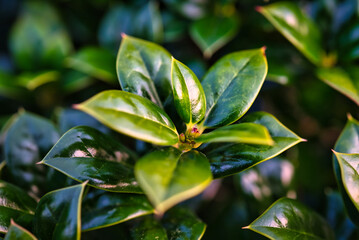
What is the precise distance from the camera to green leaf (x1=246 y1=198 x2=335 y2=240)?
0.77m

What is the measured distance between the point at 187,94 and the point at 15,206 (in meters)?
0.54

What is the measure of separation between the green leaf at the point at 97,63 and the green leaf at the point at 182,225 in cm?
55

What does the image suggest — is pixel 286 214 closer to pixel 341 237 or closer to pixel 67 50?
pixel 341 237

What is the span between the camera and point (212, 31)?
1234mm

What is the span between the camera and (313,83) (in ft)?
4.27

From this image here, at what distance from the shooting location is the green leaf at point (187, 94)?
2.47ft

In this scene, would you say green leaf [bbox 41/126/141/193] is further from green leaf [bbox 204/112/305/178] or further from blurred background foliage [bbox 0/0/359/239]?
blurred background foliage [bbox 0/0/359/239]

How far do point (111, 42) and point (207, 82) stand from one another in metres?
0.68

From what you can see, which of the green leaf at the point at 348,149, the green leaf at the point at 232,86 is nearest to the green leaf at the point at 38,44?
the green leaf at the point at 232,86

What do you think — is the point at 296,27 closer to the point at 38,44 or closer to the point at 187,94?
the point at 187,94

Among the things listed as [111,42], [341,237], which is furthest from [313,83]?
[111,42]

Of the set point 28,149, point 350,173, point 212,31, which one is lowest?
point 28,149

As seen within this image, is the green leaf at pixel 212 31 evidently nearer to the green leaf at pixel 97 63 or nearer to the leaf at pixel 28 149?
the green leaf at pixel 97 63

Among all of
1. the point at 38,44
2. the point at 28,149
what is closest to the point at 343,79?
the point at 28,149
